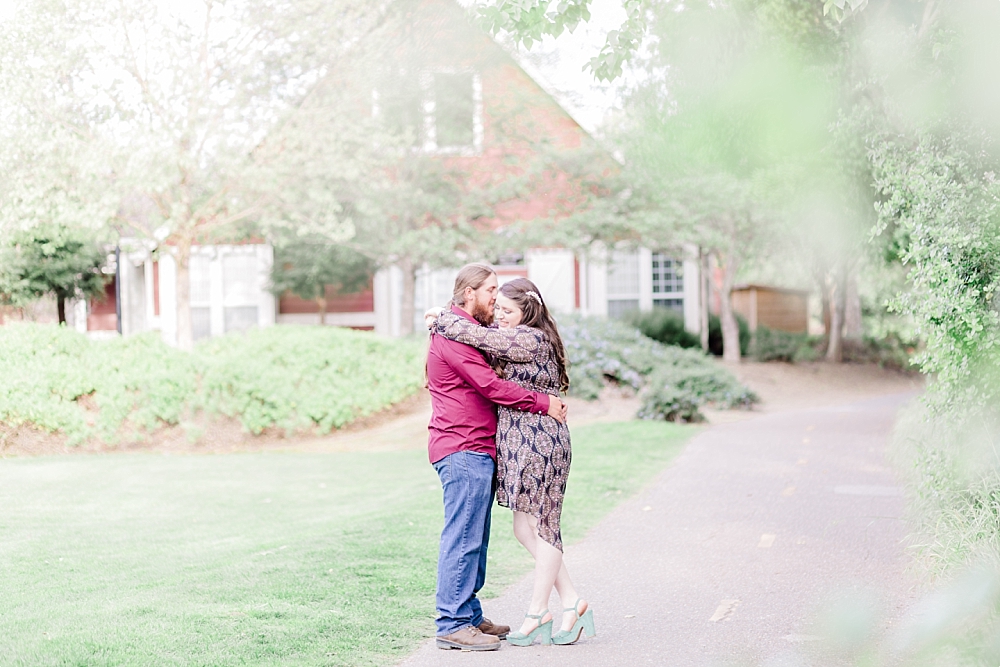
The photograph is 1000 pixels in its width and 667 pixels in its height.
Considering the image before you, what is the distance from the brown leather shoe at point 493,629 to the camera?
4977 millimetres

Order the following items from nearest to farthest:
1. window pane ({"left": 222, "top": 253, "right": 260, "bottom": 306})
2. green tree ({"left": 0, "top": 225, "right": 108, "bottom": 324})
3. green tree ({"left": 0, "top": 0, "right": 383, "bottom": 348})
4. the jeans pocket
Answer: the jeans pocket < green tree ({"left": 0, "top": 225, "right": 108, "bottom": 324}) < green tree ({"left": 0, "top": 0, "right": 383, "bottom": 348}) < window pane ({"left": 222, "top": 253, "right": 260, "bottom": 306})

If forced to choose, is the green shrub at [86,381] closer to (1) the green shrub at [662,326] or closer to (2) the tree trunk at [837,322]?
(1) the green shrub at [662,326]

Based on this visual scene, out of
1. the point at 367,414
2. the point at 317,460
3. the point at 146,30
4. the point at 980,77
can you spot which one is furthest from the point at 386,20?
the point at 980,77

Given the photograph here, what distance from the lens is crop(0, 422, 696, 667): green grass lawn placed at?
15.8ft

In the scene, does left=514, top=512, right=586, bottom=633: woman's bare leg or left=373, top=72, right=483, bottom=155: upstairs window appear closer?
left=514, top=512, right=586, bottom=633: woman's bare leg

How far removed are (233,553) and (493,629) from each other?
2721 millimetres

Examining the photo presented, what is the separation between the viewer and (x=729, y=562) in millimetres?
6668

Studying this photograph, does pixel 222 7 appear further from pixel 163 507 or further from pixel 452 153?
pixel 163 507

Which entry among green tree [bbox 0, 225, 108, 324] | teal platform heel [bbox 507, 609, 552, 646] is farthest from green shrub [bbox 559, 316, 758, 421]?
teal platform heel [bbox 507, 609, 552, 646]

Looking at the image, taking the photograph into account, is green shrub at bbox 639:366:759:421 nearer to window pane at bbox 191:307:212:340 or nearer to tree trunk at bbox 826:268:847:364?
tree trunk at bbox 826:268:847:364

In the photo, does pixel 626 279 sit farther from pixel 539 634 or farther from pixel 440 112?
pixel 539 634

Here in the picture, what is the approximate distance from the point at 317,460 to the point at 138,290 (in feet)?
30.6

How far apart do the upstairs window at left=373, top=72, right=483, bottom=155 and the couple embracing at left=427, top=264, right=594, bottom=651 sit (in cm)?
1460

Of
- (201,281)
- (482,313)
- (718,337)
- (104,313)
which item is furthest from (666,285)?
(482,313)
